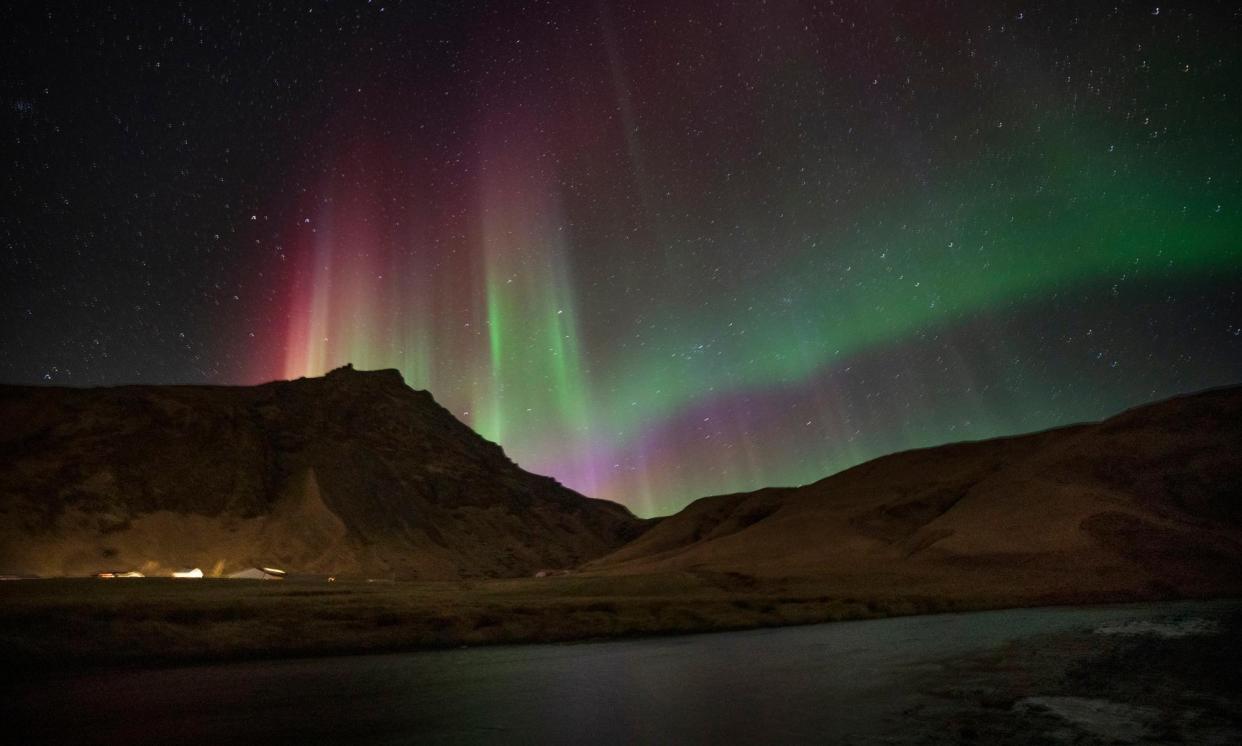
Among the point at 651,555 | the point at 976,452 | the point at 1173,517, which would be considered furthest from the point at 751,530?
the point at 1173,517

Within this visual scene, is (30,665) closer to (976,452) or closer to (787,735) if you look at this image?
(787,735)

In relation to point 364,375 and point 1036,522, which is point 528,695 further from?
point 364,375

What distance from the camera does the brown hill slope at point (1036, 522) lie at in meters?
52.4

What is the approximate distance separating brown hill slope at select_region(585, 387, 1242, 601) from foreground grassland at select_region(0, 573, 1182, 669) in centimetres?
738

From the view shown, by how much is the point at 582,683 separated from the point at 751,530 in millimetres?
73415

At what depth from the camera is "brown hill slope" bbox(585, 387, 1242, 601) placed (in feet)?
172

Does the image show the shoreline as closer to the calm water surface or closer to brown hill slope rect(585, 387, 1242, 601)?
the calm water surface

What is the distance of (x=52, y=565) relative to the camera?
7850 centimetres

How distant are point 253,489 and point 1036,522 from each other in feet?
324

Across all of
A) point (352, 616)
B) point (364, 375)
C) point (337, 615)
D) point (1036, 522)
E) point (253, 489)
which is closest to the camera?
point (352, 616)

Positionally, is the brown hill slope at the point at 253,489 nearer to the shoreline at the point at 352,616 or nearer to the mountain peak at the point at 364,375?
the mountain peak at the point at 364,375

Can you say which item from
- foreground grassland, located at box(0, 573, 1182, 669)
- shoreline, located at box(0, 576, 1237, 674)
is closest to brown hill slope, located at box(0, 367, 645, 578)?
foreground grassland, located at box(0, 573, 1182, 669)

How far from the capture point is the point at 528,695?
1784cm

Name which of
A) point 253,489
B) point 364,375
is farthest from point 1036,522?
point 364,375
